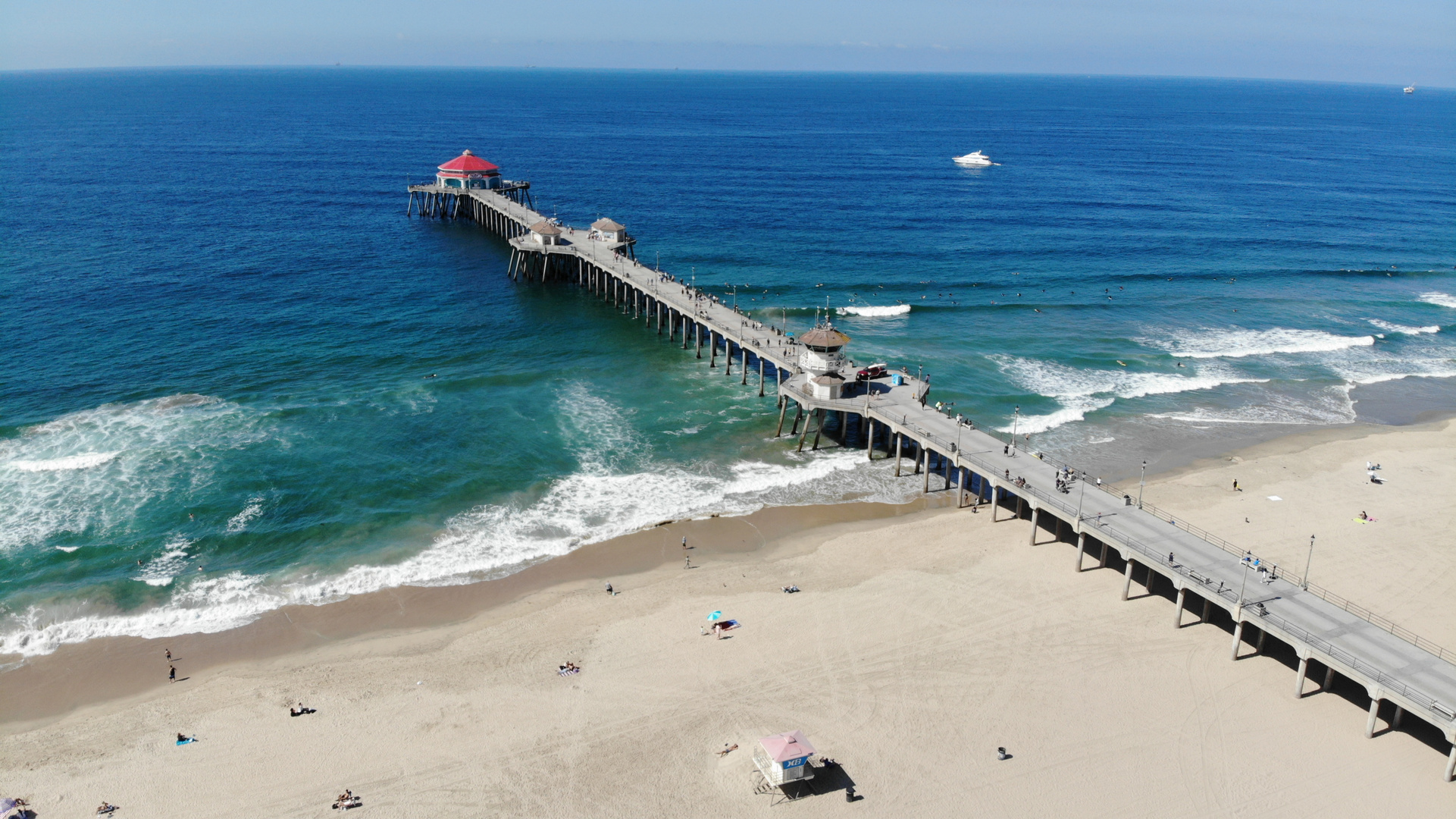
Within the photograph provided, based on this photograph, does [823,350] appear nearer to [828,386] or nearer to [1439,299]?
[828,386]

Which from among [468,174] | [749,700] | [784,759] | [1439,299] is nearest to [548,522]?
[749,700]

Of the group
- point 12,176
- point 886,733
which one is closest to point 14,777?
point 886,733

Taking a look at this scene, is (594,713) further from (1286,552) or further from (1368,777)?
(1286,552)

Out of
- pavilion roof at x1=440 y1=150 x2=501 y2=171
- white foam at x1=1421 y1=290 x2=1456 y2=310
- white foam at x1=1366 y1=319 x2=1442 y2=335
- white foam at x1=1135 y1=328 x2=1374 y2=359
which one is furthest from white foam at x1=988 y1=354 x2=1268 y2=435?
pavilion roof at x1=440 y1=150 x2=501 y2=171

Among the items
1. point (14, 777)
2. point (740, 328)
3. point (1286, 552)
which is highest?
point (740, 328)

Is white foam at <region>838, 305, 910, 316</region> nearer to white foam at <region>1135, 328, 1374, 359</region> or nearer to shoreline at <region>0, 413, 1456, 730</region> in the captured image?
white foam at <region>1135, 328, 1374, 359</region>

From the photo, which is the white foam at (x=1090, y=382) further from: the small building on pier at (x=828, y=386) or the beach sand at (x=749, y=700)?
the beach sand at (x=749, y=700)
